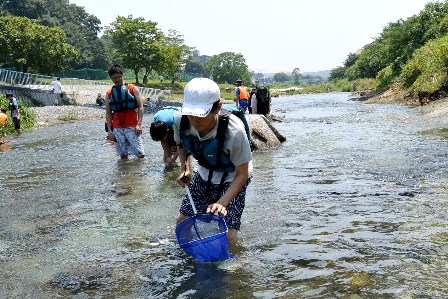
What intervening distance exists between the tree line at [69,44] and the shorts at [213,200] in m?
50.6

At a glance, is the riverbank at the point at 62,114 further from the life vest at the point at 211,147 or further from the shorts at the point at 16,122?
the life vest at the point at 211,147

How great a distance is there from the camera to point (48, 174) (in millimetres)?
10297

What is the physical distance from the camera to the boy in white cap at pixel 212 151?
3756 millimetres

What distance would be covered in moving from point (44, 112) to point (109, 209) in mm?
26474

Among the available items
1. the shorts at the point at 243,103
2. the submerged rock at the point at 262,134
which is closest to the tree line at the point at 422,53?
the shorts at the point at 243,103

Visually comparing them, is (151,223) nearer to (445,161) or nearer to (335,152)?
(445,161)

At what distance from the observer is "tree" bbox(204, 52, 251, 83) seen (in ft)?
456

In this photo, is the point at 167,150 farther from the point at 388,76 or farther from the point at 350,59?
the point at 350,59

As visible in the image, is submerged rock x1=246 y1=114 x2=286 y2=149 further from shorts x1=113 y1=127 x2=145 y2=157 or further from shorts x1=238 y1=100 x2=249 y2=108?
shorts x1=238 y1=100 x2=249 y2=108

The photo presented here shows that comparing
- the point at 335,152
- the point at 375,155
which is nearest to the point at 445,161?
the point at 375,155

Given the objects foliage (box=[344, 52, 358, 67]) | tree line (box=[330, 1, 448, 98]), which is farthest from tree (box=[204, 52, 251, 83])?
tree line (box=[330, 1, 448, 98])

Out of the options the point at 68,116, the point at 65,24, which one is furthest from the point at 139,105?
the point at 65,24

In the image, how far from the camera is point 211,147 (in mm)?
4109

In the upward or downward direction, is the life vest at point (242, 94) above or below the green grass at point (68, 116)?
above
